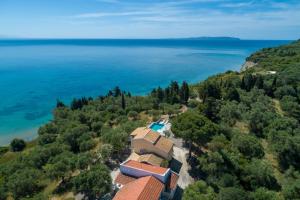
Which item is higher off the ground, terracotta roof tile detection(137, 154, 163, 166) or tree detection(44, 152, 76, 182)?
terracotta roof tile detection(137, 154, 163, 166)

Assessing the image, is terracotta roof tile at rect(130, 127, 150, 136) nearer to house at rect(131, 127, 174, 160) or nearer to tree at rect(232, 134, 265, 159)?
house at rect(131, 127, 174, 160)

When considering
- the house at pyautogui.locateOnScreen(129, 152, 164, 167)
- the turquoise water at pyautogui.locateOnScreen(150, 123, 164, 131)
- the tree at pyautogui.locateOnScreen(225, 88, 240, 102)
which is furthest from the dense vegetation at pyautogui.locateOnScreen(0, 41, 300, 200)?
the house at pyautogui.locateOnScreen(129, 152, 164, 167)

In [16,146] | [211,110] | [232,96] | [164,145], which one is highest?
[232,96]

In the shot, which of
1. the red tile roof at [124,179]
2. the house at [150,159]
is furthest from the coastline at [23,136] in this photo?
the red tile roof at [124,179]

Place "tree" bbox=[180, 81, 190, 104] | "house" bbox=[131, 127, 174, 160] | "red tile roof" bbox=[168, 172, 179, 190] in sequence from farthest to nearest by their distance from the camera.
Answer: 1. "tree" bbox=[180, 81, 190, 104]
2. "house" bbox=[131, 127, 174, 160]
3. "red tile roof" bbox=[168, 172, 179, 190]

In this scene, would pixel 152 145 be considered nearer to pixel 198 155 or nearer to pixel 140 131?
pixel 140 131

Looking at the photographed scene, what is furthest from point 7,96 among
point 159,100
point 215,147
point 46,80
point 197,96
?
point 215,147

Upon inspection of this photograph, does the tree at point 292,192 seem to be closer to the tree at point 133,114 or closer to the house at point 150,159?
the house at point 150,159

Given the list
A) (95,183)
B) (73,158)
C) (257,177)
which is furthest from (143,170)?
(257,177)
